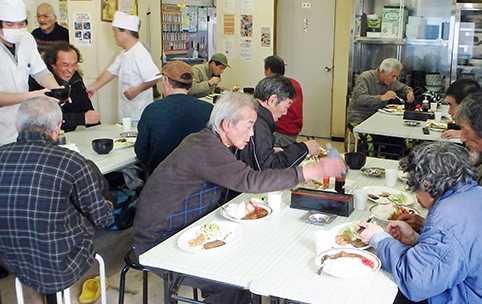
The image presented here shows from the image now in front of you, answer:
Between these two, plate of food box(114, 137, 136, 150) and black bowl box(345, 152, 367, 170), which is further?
plate of food box(114, 137, 136, 150)

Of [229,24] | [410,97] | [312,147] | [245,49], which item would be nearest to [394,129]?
[410,97]

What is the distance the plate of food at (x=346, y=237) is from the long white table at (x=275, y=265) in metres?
0.09

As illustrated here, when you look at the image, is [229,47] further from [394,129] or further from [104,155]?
[104,155]

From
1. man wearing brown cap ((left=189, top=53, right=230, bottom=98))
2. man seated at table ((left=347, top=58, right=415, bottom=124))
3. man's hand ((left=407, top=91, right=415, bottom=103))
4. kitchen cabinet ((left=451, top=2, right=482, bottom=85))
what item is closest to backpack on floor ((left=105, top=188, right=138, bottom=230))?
man wearing brown cap ((left=189, top=53, right=230, bottom=98))

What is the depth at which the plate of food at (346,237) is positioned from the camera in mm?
1969

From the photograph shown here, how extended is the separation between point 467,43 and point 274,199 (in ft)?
17.3

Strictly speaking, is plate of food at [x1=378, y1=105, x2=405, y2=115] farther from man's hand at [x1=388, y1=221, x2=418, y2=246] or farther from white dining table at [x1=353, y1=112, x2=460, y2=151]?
man's hand at [x1=388, y1=221, x2=418, y2=246]

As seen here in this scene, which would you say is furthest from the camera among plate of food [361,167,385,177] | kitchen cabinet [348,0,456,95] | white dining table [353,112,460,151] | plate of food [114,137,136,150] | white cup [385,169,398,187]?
kitchen cabinet [348,0,456,95]

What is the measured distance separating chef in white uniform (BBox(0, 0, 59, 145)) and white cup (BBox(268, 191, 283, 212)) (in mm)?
1893

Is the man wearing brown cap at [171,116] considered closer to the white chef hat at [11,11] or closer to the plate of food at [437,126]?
the white chef hat at [11,11]

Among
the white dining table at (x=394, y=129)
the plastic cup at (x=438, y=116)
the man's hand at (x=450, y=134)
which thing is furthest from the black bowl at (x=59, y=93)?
the plastic cup at (x=438, y=116)

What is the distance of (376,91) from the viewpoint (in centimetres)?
586

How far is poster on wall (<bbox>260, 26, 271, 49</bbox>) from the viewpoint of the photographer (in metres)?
7.20

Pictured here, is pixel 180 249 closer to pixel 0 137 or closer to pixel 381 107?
pixel 0 137
